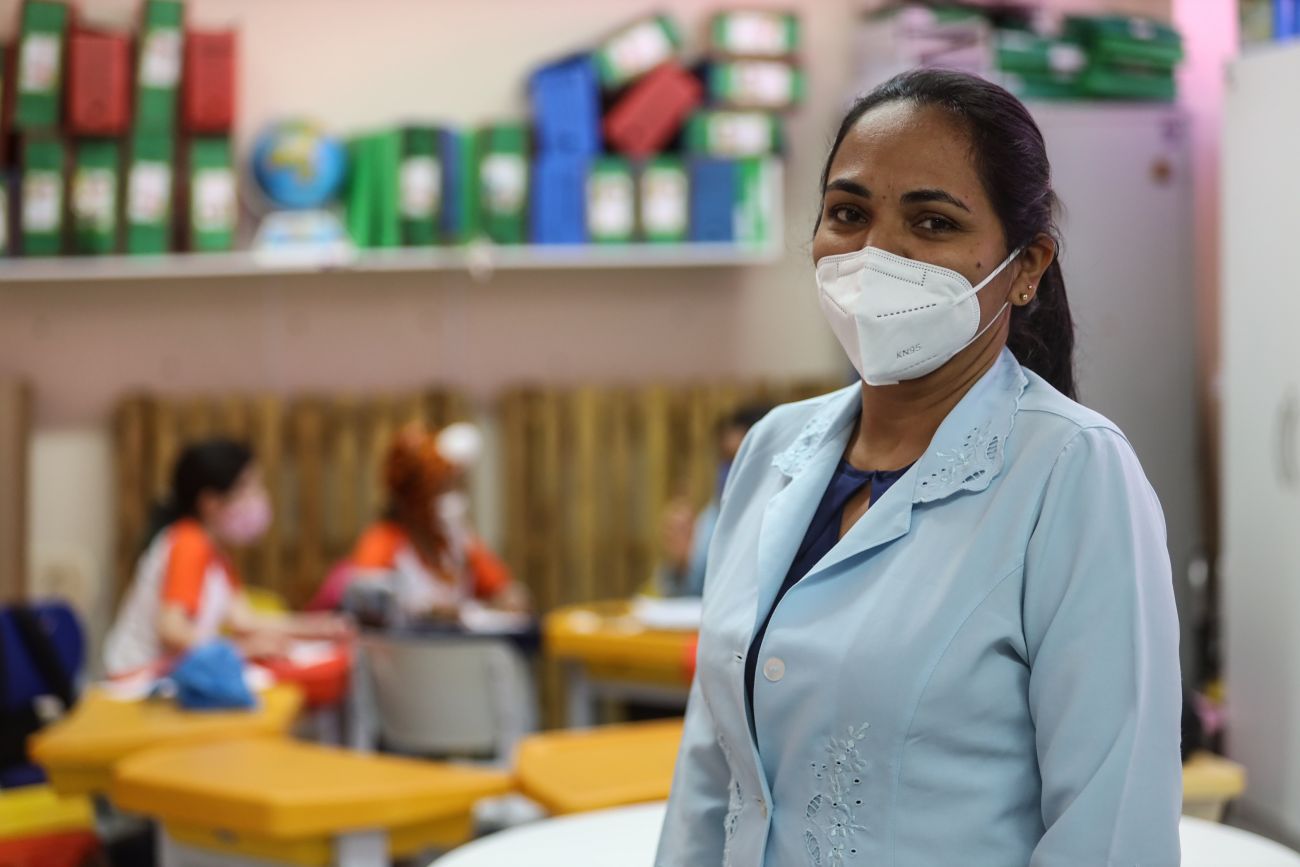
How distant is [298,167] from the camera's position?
5914 mm

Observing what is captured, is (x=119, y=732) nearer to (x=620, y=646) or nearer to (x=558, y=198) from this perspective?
(x=620, y=646)

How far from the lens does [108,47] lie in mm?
5773

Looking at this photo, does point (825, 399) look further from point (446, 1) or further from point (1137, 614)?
point (446, 1)

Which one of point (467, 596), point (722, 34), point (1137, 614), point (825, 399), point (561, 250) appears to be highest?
point (722, 34)

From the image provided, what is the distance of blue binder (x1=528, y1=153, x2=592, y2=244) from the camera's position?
5.87m

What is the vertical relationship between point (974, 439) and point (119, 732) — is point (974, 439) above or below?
above

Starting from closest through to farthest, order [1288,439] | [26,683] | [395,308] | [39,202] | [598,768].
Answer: [598,768] < [1288,439] < [26,683] < [39,202] < [395,308]

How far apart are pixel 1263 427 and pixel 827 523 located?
→ 2.25 meters

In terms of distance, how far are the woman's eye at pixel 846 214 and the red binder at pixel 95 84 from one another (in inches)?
195

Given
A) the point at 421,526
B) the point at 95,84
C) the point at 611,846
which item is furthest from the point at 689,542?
the point at 95,84

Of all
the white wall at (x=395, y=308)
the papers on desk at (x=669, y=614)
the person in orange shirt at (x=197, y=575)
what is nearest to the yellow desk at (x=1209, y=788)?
the papers on desk at (x=669, y=614)

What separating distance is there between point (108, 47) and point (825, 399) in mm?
4933

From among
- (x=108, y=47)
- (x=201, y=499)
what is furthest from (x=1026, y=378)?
(x=108, y=47)

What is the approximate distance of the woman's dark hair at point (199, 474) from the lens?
4664mm
